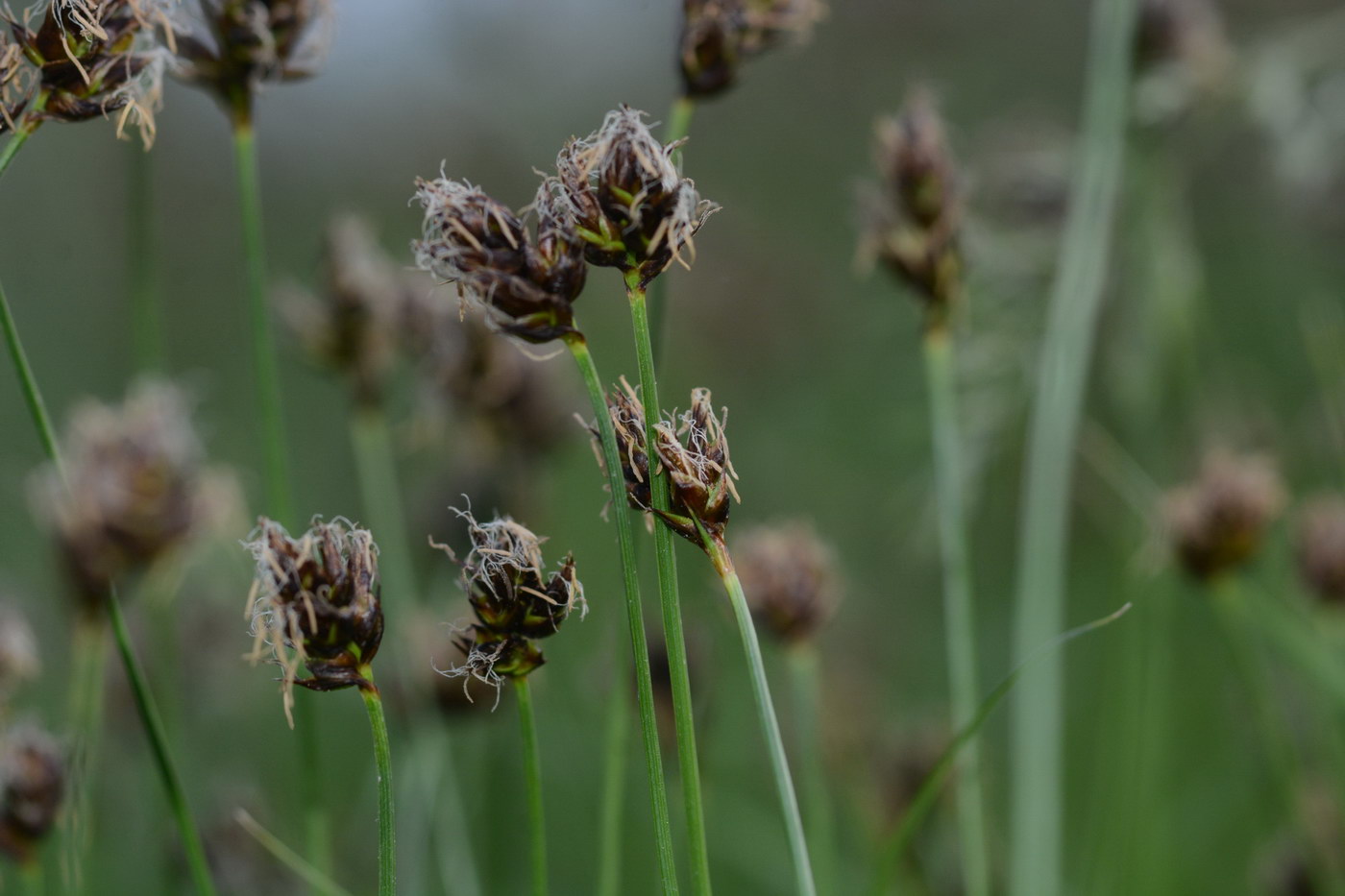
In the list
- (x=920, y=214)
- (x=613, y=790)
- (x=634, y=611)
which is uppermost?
(x=920, y=214)

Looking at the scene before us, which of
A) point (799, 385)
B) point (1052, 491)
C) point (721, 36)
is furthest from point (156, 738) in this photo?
point (799, 385)

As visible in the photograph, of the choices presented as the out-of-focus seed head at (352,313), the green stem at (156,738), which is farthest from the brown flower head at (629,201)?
the out-of-focus seed head at (352,313)

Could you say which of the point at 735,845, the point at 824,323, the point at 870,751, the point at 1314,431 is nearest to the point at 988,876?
the point at 870,751

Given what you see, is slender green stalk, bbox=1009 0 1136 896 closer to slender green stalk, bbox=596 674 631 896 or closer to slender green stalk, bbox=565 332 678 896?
slender green stalk, bbox=596 674 631 896

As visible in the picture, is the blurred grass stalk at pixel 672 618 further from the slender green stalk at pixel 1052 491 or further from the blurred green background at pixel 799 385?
the slender green stalk at pixel 1052 491

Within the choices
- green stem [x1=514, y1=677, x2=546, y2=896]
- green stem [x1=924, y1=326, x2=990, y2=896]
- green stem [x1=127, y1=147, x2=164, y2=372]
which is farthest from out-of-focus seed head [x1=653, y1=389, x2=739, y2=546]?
green stem [x1=127, y1=147, x2=164, y2=372]

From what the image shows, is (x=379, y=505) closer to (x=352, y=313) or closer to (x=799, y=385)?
(x=352, y=313)

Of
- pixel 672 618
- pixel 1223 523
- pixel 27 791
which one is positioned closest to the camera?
pixel 672 618
